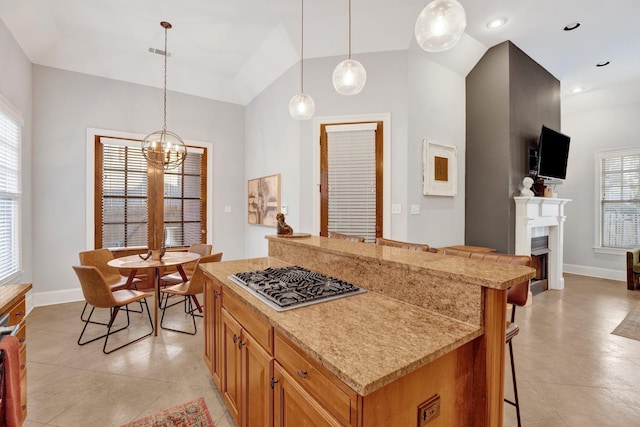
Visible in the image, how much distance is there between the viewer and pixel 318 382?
0.94 meters

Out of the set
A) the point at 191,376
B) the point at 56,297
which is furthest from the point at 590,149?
the point at 56,297

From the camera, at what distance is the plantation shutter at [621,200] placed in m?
5.38

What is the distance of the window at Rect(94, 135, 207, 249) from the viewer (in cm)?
437

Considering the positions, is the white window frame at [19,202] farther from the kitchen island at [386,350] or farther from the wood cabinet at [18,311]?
the kitchen island at [386,350]

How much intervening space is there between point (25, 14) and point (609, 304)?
8.23m

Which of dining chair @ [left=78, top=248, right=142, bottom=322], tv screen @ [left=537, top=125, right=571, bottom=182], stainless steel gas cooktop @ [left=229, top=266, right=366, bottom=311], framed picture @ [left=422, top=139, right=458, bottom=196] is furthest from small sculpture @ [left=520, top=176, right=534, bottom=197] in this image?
dining chair @ [left=78, top=248, right=142, bottom=322]

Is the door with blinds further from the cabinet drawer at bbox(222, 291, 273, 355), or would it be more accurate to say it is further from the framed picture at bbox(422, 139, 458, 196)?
the cabinet drawer at bbox(222, 291, 273, 355)

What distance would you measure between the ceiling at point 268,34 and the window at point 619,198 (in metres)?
1.61

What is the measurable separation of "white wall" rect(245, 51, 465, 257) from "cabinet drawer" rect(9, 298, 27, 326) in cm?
275

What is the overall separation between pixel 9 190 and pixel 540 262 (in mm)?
7372

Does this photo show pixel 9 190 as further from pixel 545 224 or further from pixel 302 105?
pixel 545 224

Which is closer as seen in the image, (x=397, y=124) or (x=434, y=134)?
(x=397, y=124)

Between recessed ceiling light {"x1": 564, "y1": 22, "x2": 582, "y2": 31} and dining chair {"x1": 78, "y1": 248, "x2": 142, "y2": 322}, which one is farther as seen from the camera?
recessed ceiling light {"x1": 564, "y1": 22, "x2": 582, "y2": 31}

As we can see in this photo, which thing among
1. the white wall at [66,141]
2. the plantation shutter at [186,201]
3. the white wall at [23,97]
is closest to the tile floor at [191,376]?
the white wall at [66,141]
